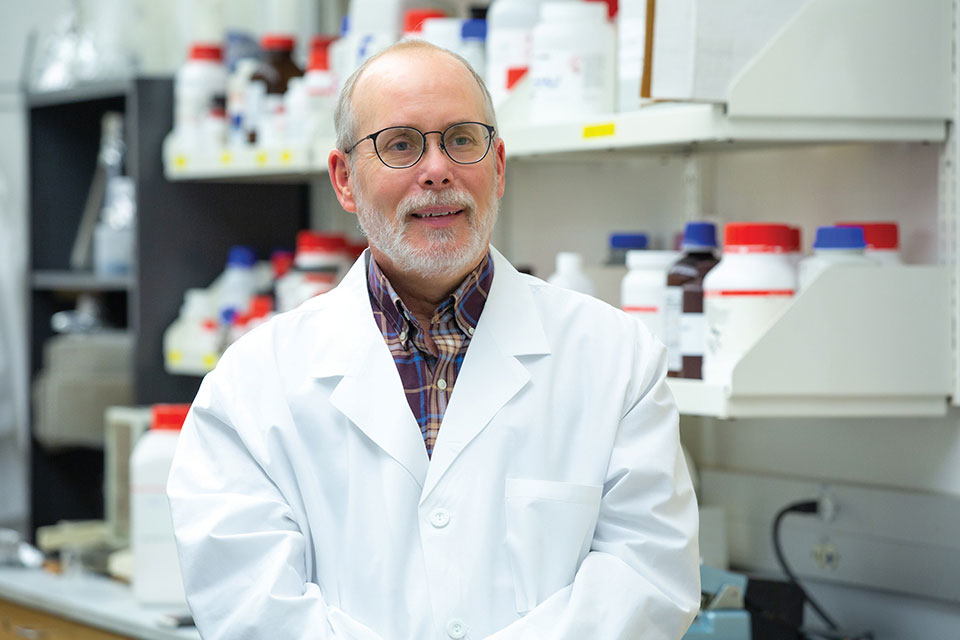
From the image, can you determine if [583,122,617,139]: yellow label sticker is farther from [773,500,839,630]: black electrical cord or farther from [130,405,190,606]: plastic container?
[130,405,190,606]: plastic container

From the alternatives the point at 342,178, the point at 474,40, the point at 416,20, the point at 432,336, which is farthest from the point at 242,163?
the point at 432,336

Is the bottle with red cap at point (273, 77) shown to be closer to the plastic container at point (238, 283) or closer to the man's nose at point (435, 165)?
the plastic container at point (238, 283)

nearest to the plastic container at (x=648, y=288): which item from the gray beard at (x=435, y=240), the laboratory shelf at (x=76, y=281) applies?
the gray beard at (x=435, y=240)

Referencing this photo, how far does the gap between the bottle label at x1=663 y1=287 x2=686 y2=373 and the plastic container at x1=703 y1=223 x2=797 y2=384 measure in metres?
0.08

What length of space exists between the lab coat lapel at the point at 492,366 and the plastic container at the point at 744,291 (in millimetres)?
336

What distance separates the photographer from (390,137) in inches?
57.4

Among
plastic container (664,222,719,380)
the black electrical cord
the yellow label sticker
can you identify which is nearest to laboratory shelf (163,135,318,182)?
the yellow label sticker

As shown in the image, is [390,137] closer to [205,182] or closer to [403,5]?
[403,5]

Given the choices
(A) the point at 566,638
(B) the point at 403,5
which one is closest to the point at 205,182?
(B) the point at 403,5

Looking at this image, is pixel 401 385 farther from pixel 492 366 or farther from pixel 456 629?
pixel 456 629

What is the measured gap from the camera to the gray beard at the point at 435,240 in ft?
4.75

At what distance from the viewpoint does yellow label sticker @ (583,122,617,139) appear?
6.25 ft

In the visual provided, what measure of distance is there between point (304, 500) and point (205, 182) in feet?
5.80

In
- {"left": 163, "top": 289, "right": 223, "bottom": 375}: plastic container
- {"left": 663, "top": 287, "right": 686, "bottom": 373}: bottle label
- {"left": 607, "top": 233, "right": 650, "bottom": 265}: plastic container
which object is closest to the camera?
{"left": 663, "top": 287, "right": 686, "bottom": 373}: bottle label
